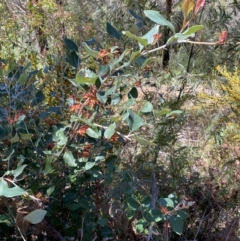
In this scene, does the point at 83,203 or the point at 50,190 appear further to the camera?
the point at 83,203

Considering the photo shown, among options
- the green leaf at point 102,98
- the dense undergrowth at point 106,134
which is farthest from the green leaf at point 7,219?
the green leaf at point 102,98

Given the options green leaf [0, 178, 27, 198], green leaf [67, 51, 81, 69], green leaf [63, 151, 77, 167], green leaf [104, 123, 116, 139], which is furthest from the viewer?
green leaf [67, 51, 81, 69]

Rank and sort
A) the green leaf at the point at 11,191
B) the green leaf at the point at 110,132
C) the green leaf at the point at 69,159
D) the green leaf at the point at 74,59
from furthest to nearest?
the green leaf at the point at 74,59 < the green leaf at the point at 69,159 < the green leaf at the point at 110,132 < the green leaf at the point at 11,191

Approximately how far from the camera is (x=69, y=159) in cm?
141

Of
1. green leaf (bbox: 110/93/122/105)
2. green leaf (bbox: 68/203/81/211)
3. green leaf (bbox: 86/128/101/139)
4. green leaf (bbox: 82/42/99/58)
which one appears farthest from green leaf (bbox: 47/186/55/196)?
green leaf (bbox: 82/42/99/58)

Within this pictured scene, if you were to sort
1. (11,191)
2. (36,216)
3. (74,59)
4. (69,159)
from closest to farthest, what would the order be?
(11,191), (36,216), (69,159), (74,59)

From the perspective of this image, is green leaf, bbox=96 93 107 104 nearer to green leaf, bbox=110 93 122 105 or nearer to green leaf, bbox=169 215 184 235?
green leaf, bbox=110 93 122 105

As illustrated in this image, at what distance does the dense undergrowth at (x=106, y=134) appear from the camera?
1.37 metres

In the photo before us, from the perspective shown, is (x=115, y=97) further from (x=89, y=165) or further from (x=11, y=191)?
(x=11, y=191)

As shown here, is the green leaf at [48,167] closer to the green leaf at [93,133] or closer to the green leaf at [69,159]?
the green leaf at [69,159]

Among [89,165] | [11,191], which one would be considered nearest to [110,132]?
[89,165]

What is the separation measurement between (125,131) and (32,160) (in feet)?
1.23

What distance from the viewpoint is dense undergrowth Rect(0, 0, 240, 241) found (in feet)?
4.50

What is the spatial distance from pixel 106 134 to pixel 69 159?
18 centimetres
